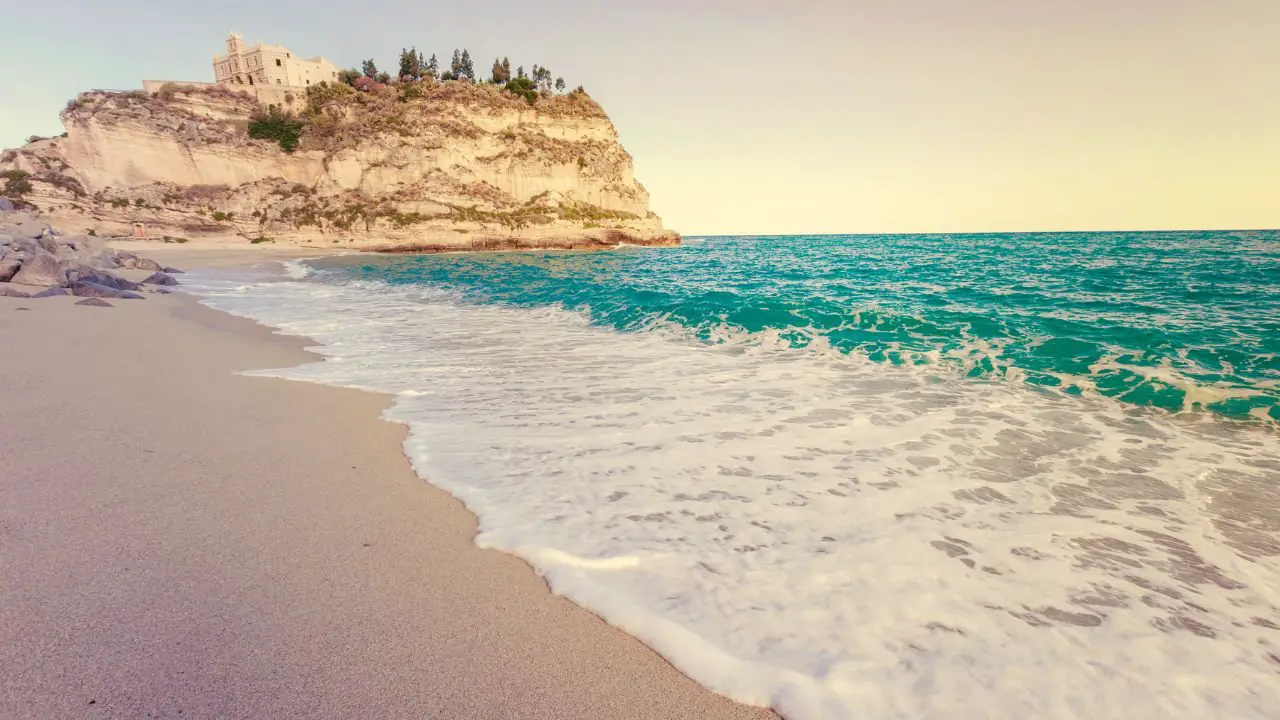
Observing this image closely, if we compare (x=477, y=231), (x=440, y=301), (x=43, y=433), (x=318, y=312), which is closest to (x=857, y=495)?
(x=43, y=433)

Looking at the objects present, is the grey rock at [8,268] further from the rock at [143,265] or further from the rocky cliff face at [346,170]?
the rocky cliff face at [346,170]

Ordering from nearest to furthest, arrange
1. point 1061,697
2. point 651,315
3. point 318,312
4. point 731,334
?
point 1061,697, point 731,334, point 651,315, point 318,312

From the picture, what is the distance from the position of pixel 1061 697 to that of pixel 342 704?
2.74 metres

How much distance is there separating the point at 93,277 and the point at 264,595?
17542 mm

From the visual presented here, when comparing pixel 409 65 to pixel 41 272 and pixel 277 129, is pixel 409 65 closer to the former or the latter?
pixel 277 129

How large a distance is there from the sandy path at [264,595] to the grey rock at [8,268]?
1362cm

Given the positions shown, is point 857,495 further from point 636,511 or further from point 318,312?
point 318,312

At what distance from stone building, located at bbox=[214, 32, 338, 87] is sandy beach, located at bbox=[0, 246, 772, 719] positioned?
93771 millimetres

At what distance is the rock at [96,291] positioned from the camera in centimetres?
1315

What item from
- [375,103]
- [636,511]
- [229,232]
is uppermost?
[375,103]

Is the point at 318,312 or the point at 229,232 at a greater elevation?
the point at 229,232

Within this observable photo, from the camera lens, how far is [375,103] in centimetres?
7112

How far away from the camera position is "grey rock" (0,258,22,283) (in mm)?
13308

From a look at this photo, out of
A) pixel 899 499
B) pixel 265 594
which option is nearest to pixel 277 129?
pixel 265 594
